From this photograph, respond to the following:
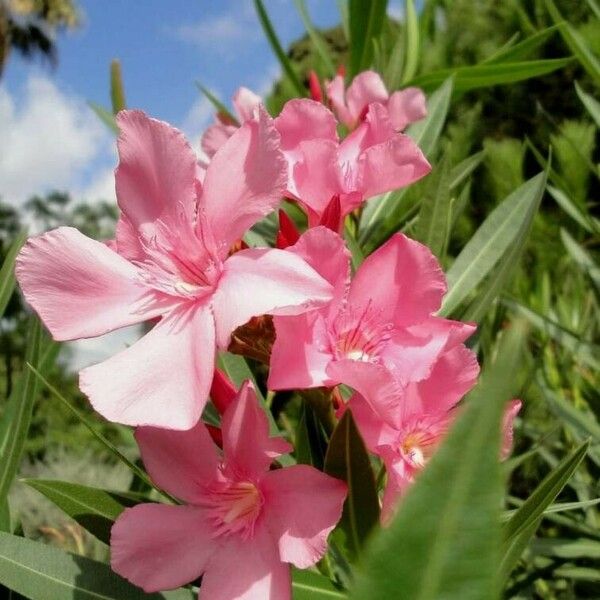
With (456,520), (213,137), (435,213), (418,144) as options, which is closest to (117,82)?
(213,137)

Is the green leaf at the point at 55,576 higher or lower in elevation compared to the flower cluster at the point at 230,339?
lower

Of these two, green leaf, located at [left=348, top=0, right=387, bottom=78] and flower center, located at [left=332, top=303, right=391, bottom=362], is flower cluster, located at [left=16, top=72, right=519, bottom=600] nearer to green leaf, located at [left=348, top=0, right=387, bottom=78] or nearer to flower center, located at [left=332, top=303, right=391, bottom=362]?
flower center, located at [left=332, top=303, right=391, bottom=362]

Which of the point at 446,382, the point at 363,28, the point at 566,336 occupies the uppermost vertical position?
the point at 363,28

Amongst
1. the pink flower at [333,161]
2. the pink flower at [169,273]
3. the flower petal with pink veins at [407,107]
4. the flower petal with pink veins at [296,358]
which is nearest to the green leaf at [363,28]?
the flower petal with pink veins at [407,107]

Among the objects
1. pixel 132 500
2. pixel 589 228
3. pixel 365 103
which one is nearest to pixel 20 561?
pixel 132 500

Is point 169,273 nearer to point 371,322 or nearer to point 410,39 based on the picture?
point 371,322

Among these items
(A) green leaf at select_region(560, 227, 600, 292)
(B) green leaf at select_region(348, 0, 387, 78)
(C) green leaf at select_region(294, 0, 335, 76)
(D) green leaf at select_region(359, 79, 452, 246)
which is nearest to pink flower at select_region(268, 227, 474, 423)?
(D) green leaf at select_region(359, 79, 452, 246)

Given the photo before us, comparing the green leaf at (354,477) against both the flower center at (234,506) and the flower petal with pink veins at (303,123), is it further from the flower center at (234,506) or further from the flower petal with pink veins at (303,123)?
the flower petal with pink veins at (303,123)

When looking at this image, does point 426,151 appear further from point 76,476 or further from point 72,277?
point 76,476
